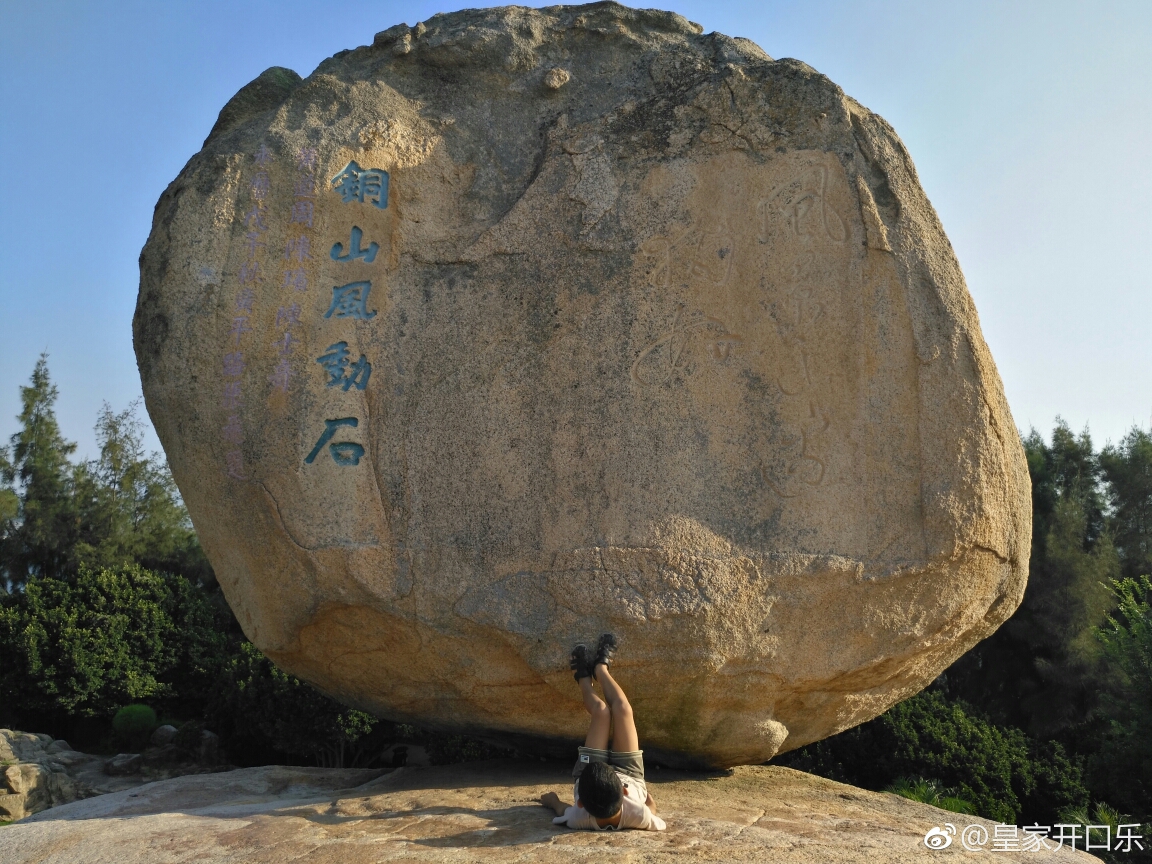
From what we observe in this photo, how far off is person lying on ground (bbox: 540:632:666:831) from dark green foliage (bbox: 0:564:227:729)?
1128 cm

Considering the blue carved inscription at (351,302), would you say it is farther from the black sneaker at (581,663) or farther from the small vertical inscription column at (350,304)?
the black sneaker at (581,663)

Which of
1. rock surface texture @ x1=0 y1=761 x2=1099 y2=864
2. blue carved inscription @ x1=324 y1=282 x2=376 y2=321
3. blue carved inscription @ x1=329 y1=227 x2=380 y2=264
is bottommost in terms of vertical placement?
rock surface texture @ x1=0 y1=761 x2=1099 y2=864

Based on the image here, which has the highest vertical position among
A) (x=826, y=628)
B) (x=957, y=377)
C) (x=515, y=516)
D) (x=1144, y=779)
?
(x=957, y=377)

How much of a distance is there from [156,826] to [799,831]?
2883 millimetres

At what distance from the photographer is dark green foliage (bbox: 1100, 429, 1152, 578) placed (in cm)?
1608

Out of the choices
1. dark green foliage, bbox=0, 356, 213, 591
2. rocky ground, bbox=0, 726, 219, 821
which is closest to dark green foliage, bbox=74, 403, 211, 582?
dark green foliage, bbox=0, 356, 213, 591

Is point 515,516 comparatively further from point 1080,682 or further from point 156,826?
point 1080,682

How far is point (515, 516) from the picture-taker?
4.82 m

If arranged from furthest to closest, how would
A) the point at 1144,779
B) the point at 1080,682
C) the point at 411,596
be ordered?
1. the point at 1080,682
2. the point at 1144,779
3. the point at 411,596

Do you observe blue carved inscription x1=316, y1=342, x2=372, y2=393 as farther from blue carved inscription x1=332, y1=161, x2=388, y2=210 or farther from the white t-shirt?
the white t-shirt

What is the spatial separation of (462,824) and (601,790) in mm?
750

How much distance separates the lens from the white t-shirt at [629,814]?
4215 mm

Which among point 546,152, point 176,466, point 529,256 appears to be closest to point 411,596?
point 176,466

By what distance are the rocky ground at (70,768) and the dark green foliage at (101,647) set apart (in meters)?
0.87
